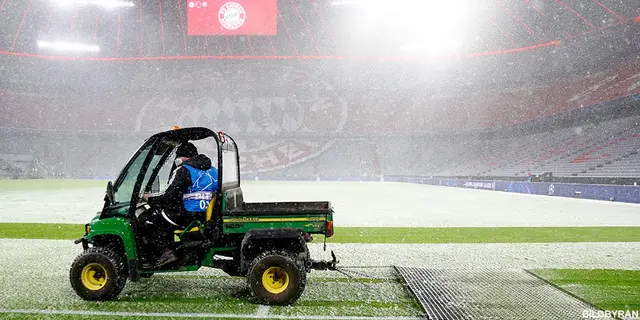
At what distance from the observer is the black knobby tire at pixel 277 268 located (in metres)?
3.84

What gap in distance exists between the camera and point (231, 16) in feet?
125

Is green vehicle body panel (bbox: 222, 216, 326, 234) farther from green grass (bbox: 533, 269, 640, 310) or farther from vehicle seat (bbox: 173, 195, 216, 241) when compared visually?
green grass (bbox: 533, 269, 640, 310)

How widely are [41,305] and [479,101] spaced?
50.2 meters

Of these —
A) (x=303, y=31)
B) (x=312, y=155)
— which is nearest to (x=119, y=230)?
(x=303, y=31)

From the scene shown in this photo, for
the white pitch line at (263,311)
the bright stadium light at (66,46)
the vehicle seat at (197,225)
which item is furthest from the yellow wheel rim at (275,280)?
the bright stadium light at (66,46)

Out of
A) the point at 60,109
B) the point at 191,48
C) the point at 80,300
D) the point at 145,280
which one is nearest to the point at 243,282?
the point at 145,280

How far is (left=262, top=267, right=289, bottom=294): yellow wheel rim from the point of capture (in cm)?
391

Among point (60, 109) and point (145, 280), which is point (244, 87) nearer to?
point (60, 109)

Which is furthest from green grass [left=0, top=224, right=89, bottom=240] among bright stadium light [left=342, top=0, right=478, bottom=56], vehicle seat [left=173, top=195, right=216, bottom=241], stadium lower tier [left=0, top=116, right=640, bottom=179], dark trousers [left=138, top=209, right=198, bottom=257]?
bright stadium light [left=342, top=0, right=478, bottom=56]

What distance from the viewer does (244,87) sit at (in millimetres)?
55469

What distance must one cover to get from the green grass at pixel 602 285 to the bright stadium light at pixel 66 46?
5445 centimetres

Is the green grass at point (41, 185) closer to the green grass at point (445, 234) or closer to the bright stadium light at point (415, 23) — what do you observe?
the green grass at point (445, 234)

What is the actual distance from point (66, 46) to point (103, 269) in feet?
177

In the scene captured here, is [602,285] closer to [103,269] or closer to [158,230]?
[158,230]
